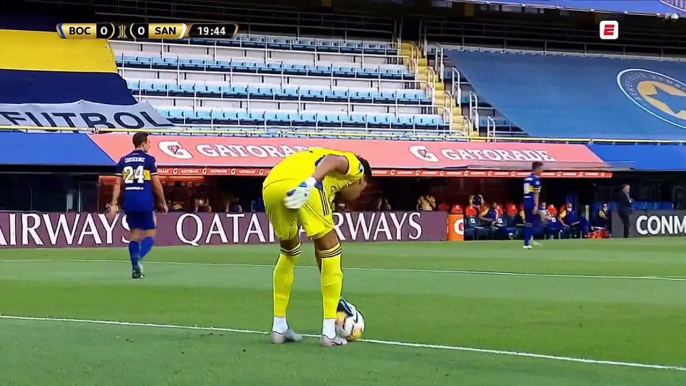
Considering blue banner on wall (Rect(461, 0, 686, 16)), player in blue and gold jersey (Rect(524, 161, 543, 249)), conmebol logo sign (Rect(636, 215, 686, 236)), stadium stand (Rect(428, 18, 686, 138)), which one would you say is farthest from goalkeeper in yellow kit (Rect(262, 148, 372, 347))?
blue banner on wall (Rect(461, 0, 686, 16))

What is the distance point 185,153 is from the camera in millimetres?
33219

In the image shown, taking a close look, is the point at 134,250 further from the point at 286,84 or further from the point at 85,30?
the point at 286,84

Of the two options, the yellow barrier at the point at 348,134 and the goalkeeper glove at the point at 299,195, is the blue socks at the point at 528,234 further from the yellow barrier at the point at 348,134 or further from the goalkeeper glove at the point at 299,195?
the goalkeeper glove at the point at 299,195

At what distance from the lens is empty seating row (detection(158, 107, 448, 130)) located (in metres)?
37.3

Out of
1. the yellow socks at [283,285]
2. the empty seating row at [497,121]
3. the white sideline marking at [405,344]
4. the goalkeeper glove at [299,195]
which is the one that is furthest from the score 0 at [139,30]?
the goalkeeper glove at [299,195]

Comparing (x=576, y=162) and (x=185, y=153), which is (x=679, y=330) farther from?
(x=576, y=162)

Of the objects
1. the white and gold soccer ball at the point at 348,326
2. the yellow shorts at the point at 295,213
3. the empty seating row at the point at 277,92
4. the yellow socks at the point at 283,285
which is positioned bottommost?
the white and gold soccer ball at the point at 348,326

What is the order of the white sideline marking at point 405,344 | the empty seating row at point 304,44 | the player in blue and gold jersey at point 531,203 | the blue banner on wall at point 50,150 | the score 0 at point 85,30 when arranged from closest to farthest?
the white sideline marking at point 405,344
the player in blue and gold jersey at point 531,203
the blue banner on wall at point 50,150
the score 0 at point 85,30
the empty seating row at point 304,44

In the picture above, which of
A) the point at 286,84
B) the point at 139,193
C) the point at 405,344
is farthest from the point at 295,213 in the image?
the point at 286,84

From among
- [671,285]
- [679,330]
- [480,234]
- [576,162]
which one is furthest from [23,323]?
[576,162]

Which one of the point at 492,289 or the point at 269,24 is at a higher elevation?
the point at 269,24

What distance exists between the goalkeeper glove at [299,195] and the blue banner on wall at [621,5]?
36.3 m

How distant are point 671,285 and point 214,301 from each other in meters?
5.68

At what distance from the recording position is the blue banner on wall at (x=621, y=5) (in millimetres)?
44281
